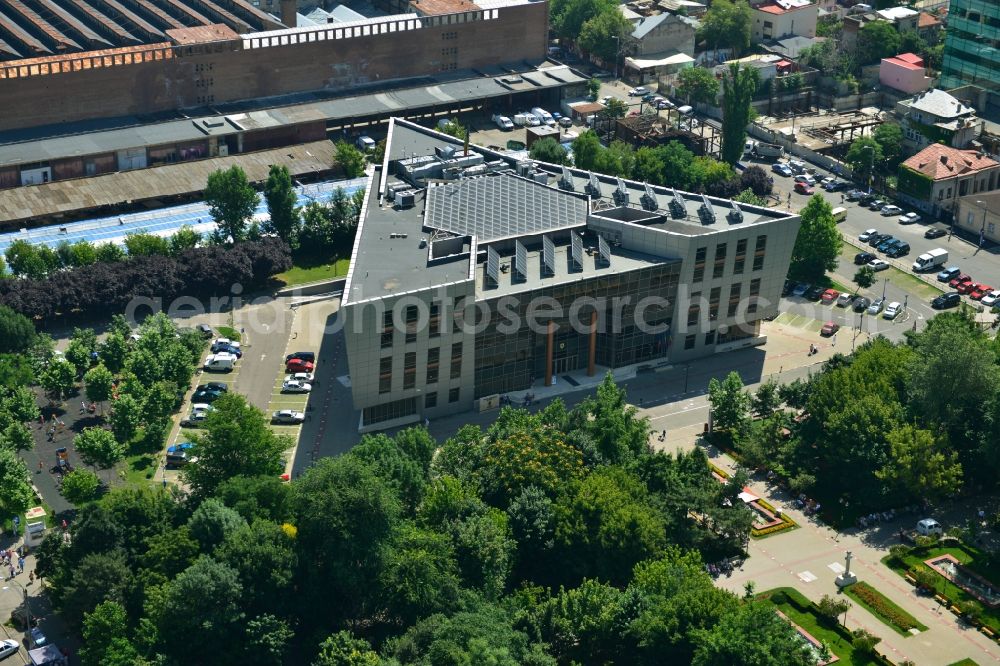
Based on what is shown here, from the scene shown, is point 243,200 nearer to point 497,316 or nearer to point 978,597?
point 497,316

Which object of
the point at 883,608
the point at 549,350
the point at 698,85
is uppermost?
the point at 698,85

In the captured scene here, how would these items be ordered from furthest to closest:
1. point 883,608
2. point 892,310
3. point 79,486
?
point 892,310 → point 79,486 → point 883,608

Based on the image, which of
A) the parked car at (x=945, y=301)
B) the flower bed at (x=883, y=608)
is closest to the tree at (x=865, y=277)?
the parked car at (x=945, y=301)

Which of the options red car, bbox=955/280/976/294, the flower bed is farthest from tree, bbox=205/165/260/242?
the flower bed

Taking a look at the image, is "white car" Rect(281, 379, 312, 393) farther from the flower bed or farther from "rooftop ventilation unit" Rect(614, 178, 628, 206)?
the flower bed

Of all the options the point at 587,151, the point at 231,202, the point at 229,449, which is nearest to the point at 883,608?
the point at 229,449

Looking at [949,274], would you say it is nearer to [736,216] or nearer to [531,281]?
[736,216]
